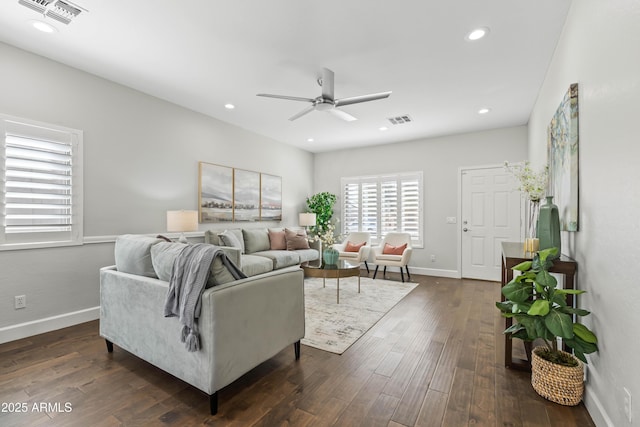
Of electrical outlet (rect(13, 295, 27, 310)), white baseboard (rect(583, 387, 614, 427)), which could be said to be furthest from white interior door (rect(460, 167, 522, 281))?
electrical outlet (rect(13, 295, 27, 310))

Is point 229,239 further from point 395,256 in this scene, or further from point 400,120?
point 400,120

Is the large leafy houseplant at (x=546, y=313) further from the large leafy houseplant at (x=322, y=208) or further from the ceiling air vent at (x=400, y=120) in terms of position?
the large leafy houseplant at (x=322, y=208)

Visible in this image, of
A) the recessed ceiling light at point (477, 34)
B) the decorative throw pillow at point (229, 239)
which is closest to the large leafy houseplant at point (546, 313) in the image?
the recessed ceiling light at point (477, 34)

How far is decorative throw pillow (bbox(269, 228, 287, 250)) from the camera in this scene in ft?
17.3

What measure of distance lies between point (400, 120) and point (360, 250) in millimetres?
2394

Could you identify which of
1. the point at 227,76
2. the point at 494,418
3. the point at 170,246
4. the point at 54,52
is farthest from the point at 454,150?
the point at 54,52

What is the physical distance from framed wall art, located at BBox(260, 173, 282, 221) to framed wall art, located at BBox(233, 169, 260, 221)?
11cm

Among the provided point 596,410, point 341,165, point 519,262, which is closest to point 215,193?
point 341,165

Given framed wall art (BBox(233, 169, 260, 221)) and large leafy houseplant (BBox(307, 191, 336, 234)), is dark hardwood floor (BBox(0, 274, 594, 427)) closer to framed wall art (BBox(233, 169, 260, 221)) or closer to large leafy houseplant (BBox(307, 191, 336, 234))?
framed wall art (BBox(233, 169, 260, 221))

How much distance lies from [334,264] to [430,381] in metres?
2.22

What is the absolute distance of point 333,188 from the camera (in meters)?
6.97

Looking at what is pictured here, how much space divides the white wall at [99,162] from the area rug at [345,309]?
2.41 m

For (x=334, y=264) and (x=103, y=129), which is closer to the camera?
(x=103, y=129)

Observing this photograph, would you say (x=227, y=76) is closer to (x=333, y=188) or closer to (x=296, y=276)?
(x=296, y=276)
